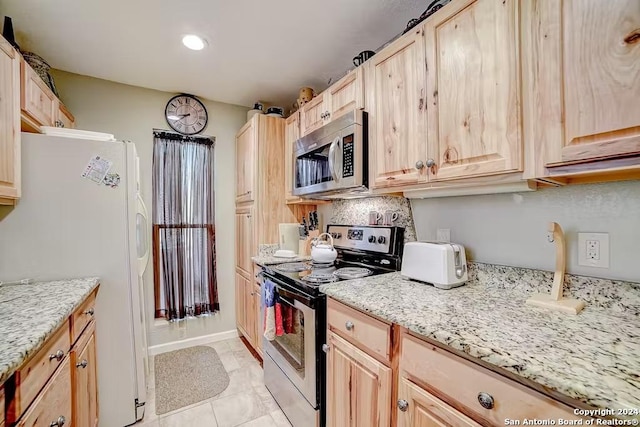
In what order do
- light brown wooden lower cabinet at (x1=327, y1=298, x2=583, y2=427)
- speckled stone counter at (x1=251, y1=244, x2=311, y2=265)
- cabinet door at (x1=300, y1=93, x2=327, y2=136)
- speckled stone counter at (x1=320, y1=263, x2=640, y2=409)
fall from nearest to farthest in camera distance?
1. speckled stone counter at (x1=320, y1=263, x2=640, y2=409)
2. light brown wooden lower cabinet at (x1=327, y1=298, x2=583, y2=427)
3. cabinet door at (x1=300, y1=93, x2=327, y2=136)
4. speckled stone counter at (x1=251, y1=244, x2=311, y2=265)

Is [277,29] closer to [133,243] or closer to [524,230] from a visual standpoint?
[133,243]

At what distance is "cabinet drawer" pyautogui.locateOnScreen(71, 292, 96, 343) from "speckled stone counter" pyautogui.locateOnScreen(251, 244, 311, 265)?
1.02 m

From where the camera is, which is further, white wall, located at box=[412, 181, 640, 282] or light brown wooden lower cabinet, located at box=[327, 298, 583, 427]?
white wall, located at box=[412, 181, 640, 282]

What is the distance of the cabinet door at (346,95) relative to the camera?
174 cm

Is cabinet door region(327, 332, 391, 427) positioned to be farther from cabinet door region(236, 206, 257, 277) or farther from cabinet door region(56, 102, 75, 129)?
cabinet door region(56, 102, 75, 129)

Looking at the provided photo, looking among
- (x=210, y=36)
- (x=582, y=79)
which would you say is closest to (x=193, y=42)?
(x=210, y=36)

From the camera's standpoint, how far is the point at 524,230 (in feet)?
4.19

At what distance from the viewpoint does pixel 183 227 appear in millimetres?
2814

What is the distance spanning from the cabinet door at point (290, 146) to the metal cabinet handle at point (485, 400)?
1.94 metres

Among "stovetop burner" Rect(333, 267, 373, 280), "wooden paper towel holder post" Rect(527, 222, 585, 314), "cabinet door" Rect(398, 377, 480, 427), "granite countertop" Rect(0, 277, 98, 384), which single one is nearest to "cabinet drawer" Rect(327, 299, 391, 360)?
"cabinet door" Rect(398, 377, 480, 427)

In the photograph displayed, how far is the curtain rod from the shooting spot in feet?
8.95

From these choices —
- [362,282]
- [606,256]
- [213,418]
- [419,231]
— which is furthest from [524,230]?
[213,418]

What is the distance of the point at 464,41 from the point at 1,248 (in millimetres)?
2445

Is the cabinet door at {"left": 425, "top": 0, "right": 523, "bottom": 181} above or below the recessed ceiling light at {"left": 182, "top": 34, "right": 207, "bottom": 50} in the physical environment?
below
